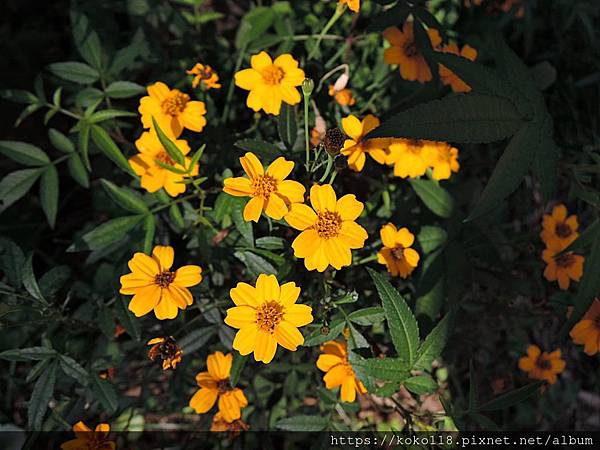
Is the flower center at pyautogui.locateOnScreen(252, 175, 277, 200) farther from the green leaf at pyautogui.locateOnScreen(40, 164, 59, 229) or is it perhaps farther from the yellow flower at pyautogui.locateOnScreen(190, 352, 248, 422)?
the green leaf at pyautogui.locateOnScreen(40, 164, 59, 229)

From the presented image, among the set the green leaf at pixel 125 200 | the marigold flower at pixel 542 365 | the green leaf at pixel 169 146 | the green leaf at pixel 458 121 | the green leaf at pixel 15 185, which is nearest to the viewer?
the green leaf at pixel 458 121

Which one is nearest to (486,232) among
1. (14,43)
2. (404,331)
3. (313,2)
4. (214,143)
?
(404,331)

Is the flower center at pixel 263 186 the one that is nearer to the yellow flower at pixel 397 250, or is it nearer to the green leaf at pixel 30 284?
the yellow flower at pixel 397 250

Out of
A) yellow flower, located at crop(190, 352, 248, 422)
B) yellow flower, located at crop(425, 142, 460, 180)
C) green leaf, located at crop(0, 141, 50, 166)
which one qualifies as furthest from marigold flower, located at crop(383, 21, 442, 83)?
green leaf, located at crop(0, 141, 50, 166)

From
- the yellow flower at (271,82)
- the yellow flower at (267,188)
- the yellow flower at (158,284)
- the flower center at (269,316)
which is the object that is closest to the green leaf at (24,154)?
the yellow flower at (158,284)

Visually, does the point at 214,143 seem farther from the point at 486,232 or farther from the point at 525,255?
the point at 525,255

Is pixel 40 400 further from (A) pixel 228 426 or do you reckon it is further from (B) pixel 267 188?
(B) pixel 267 188
